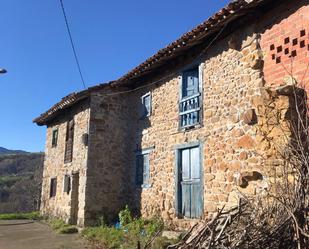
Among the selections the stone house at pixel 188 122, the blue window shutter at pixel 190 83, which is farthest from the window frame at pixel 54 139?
the blue window shutter at pixel 190 83

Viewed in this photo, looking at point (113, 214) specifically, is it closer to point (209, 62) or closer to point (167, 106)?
point (167, 106)

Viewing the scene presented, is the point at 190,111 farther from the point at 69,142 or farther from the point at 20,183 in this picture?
the point at 20,183

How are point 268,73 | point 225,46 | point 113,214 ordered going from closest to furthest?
point 268,73
point 225,46
point 113,214

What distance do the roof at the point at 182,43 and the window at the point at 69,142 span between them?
0.80m

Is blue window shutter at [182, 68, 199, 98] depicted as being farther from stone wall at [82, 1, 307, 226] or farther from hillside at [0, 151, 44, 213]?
hillside at [0, 151, 44, 213]

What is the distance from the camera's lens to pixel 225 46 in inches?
370

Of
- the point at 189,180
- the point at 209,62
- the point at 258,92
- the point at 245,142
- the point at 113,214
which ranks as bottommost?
the point at 113,214

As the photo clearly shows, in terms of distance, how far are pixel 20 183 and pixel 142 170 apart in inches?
1217

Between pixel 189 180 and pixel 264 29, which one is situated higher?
pixel 264 29

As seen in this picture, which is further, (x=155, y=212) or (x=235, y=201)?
(x=155, y=212)

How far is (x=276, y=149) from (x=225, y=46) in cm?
364

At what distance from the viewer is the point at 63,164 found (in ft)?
52.0

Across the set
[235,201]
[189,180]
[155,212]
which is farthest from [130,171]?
[235,201]

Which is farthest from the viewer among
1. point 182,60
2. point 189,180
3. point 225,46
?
point 182,60
